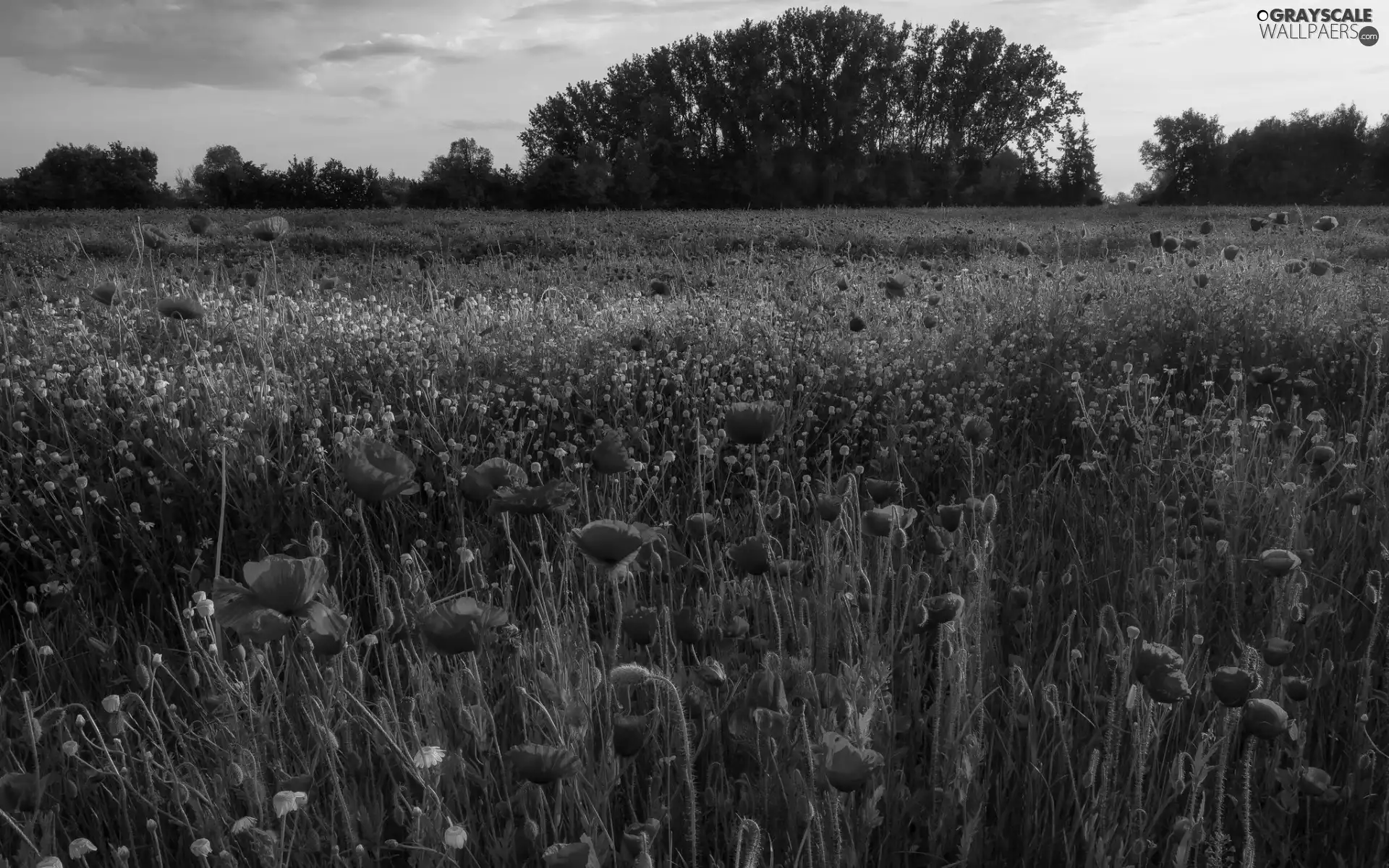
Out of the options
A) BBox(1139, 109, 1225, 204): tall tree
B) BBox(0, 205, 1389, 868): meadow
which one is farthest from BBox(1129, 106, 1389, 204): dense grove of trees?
BBox(0, 205, 1389, 868): meadow

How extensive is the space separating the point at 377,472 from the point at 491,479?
194 mm

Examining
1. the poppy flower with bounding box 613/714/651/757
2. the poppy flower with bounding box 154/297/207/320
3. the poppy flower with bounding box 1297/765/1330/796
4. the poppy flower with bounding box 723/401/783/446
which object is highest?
the poppy flower with bounding box 154/297/207/320

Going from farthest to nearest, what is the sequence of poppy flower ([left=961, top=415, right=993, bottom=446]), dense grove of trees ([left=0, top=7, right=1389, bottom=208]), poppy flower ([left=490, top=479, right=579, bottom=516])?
dense grove of trees ([left=0, top=7, right=1389, bottom=208])
poppy flower ([left=961, top=415, right=993, bottom=446])
poppy flower ([left=490, top=479, right=579, bottom=516])

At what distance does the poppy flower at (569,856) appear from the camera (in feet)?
3.78

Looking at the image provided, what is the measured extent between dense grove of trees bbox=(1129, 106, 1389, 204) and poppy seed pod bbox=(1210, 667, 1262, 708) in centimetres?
4594

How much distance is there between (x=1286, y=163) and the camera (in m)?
45.7

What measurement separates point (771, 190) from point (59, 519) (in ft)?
133

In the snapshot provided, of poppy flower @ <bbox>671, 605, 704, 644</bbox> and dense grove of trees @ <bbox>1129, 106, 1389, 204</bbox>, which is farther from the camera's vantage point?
dense grove of trees @ <bbox>1129, 106, 1389, 204</bbox>

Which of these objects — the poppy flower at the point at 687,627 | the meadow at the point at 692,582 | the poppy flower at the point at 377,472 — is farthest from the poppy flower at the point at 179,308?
the poppy flower at the point at 687,627

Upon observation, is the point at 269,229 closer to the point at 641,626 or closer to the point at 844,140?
the point at 641,626

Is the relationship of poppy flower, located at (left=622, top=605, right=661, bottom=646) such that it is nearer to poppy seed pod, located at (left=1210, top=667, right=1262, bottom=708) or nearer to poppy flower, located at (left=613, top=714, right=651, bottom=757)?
poppy flower, located at (left=613, top=714, right=651, bottom=757)

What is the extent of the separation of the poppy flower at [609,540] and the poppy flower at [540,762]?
1.02ft

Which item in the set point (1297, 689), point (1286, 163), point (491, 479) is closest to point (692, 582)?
point (491, 479)

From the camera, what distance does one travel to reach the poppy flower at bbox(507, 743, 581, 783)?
1285 mm
